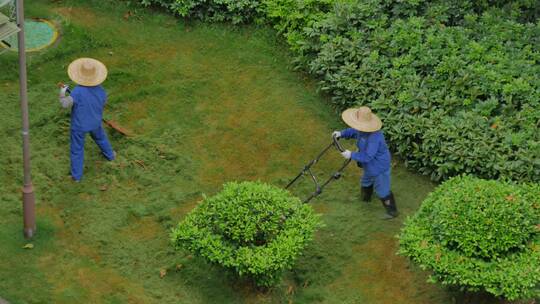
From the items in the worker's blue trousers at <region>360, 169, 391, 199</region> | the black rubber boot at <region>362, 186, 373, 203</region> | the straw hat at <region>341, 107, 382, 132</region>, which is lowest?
the black rubber boot at <region>362, 186, 373, 203</region>

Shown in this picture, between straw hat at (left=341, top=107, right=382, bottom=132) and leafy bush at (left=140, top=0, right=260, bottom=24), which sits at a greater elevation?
straw hat at (left=341, top=107, right=382, bottom=132)

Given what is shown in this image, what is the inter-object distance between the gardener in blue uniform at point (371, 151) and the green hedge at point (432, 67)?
0.84 metres

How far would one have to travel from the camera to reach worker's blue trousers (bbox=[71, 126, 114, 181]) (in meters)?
12.2

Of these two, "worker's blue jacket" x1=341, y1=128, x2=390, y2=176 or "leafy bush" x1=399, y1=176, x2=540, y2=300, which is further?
"worker's blue jacket" x1=341, y1=128, x2=390, y2=176

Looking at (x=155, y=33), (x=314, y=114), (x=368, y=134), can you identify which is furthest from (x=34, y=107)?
(x=368, y=134)

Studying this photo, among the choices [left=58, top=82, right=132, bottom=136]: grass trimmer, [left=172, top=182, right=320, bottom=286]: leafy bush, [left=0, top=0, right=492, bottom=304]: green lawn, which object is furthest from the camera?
[left=58, top=82, right=132, bottom=136]: grass trimmer

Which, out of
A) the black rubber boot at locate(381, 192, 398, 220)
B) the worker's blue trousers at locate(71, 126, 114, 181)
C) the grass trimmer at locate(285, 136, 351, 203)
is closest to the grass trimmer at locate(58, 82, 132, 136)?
the worker's blue trousers at locate(71, 126, 114, 181)

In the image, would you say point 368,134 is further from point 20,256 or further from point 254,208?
point 20,256

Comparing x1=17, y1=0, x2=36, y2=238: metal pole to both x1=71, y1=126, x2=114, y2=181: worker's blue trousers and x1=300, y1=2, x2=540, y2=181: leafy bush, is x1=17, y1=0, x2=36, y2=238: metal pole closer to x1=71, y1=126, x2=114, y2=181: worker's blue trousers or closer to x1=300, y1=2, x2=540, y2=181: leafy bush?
x1=71, y1=126, x2=114, y2=181: worker's blue trousers

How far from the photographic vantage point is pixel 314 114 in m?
13.7

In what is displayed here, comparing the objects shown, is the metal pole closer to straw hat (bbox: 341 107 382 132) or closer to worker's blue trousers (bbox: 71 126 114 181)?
worker's blue trousers (bbox: 71 126 114 181)

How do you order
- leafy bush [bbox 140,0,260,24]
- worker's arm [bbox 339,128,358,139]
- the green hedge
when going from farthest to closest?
leafy bush [bbox 140,0,260,24], the green hedge, worker's arm [bbox 339,128,358,139]

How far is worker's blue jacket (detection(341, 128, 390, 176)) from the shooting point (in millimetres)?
11586

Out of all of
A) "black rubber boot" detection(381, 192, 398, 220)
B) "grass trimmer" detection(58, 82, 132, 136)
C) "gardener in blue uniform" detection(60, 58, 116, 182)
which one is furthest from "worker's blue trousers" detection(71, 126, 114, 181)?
"black rubber boot" detection(381, 192, 398, 220)
